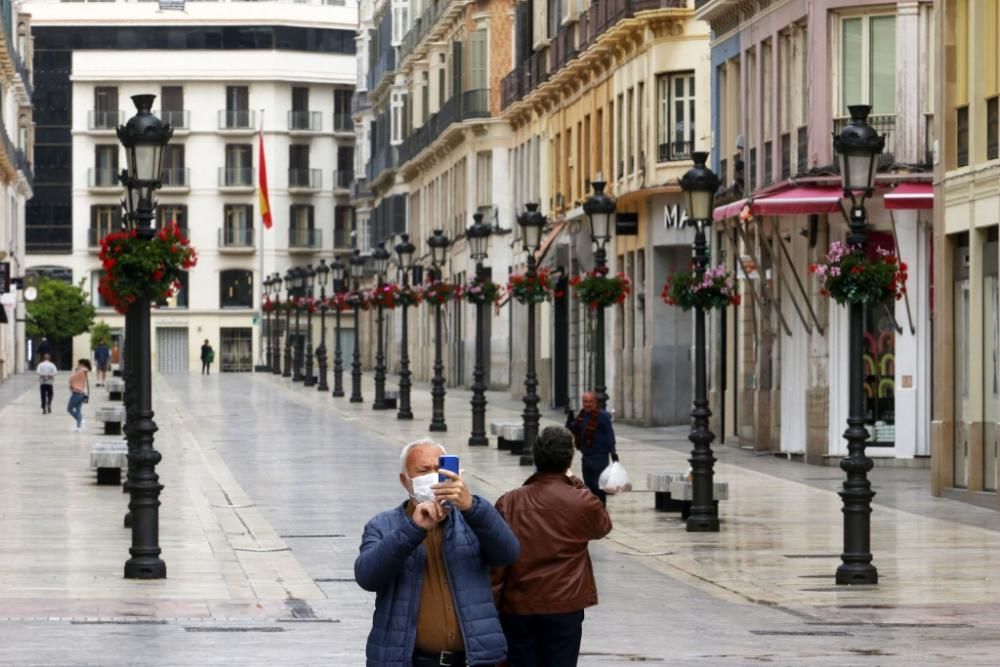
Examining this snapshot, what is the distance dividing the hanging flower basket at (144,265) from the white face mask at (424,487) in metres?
13.2

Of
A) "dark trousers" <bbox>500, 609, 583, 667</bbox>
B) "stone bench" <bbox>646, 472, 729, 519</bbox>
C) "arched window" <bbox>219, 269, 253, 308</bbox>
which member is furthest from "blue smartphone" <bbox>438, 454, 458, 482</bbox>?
"arched window" <bbox>219, 269, 253, 308</bbox>

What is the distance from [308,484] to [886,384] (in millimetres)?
9432

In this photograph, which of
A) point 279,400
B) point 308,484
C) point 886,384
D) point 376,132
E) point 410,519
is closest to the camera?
point 410,519

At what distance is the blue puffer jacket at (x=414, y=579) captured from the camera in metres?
9.04

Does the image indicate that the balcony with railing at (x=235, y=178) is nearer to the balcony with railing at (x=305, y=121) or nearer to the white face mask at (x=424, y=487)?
the balcony with railing at (x=305, y=121)

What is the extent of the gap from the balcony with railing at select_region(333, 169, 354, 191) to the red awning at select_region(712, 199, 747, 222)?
90.4 m

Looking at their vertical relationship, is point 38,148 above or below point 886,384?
above

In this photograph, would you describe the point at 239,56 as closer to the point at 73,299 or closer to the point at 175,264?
the point at 73,299

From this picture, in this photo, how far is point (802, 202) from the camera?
123 ft

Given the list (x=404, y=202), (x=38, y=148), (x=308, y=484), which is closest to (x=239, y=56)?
(x=38, y=148)

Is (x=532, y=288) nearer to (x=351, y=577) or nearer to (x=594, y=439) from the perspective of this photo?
A: (x=594, y=439)

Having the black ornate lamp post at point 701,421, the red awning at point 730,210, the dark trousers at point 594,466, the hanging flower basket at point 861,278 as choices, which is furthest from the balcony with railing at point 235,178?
the hanging flower basket at point 861,278

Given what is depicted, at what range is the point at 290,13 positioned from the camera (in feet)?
432

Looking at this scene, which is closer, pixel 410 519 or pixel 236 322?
pixel 410 519
